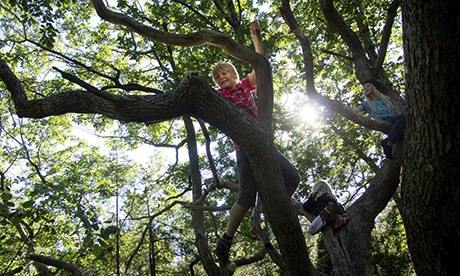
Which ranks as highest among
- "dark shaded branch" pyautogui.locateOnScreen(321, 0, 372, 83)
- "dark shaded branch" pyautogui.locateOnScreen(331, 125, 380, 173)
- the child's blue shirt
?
"dark shaded branch" pyautogui.locateOnScreen(331, 125, 380, 173)

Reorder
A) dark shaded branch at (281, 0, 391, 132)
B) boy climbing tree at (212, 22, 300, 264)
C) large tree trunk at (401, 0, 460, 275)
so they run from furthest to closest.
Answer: dark shaded branch at (281, 0, 391, 132) < boy climbing tree at (212, 22, 300, 264) < large tree trunk at (401, 0, 460, 275)

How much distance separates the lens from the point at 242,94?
3.77 meters

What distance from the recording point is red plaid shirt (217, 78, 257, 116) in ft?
12.2

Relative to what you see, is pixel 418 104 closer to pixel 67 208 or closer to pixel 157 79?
pixel 67 208

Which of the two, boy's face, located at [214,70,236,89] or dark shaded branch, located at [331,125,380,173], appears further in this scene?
dark shaded branch, located at [331,125,380,173]

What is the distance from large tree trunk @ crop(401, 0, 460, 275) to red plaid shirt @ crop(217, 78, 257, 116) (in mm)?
1502

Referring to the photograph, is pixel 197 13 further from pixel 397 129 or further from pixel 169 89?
pixel 397 129

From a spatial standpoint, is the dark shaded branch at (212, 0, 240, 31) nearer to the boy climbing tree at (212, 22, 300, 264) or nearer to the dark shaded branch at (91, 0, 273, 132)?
the boy climbing tree at (212, 22, 300, 264)

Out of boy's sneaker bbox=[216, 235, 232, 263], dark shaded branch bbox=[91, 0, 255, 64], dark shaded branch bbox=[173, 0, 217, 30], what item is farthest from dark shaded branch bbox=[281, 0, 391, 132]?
dark shaded branch bbox=[173, 0, 217, 30]

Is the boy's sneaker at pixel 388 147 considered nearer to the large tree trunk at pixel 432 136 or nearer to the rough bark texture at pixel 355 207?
the rough bark texture at pixel 355 207

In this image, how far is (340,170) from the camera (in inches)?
528

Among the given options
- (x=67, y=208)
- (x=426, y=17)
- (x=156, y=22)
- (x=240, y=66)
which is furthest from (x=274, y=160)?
(x=156, y=22)

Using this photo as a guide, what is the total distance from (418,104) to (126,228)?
24005mm

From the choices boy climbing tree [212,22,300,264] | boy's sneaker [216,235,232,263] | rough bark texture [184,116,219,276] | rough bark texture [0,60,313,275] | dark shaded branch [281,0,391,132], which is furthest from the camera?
rough bark texture [184,116,219,276]
